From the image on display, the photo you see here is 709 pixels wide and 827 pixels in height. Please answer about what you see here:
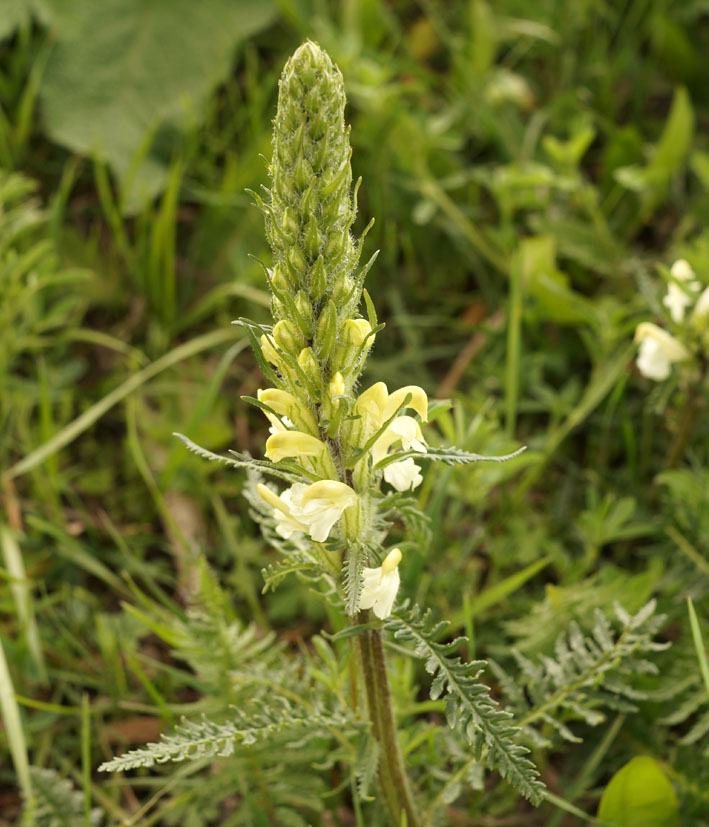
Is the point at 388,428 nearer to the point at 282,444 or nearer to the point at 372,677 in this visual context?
the point at 282,444

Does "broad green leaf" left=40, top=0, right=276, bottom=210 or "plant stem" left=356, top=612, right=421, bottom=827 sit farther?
"broad green leaf" left=40, top=0, right=276, bottom=210

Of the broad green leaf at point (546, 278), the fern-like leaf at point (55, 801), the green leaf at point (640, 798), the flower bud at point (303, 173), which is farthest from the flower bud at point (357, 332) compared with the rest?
the broad green leaf at point (546, 278)

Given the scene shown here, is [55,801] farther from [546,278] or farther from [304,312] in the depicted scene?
[546,278]

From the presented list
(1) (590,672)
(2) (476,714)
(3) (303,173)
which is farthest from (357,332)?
(1) (590,672)

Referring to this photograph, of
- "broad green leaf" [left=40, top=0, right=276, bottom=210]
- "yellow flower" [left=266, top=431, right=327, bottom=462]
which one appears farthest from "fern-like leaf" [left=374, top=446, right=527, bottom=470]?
"broad green leaf" [left=40, top=0, right=276, bottom=210]

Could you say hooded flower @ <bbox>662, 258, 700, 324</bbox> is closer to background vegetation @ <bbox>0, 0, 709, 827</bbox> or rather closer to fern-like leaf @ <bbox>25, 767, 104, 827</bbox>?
background vegetation @ <bbox>0, 0, 709, 827</bbox>

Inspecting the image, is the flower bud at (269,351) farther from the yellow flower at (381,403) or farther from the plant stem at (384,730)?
the plant stem at (384,730)
